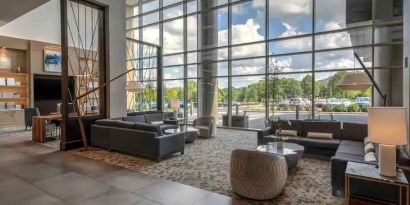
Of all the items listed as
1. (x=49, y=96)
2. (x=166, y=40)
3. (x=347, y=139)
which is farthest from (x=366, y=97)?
(x=49, y=96)

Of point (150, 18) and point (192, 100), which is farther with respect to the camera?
point (150, 18)

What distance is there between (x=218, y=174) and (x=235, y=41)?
22.6ft

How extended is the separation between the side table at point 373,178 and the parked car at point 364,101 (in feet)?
18.0

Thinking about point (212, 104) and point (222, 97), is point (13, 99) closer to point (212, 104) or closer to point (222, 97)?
point (212, 104)

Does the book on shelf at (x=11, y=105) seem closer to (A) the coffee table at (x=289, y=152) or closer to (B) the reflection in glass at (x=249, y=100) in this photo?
(B) the reflection in glass at (x=249, y=100)

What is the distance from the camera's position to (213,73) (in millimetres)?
10656

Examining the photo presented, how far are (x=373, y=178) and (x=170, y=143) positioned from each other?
380 cm

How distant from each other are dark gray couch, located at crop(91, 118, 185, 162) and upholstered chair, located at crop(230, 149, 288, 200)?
7.41 feet

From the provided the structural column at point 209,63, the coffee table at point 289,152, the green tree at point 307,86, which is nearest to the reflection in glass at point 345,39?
the green tree at point 307,86

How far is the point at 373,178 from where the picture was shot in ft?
8.54

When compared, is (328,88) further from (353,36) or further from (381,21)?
(381,21)

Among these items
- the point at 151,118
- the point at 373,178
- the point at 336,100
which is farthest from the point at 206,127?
the point at 373,178

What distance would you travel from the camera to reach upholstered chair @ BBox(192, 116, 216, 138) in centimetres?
793

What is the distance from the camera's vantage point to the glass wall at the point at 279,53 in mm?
7348
